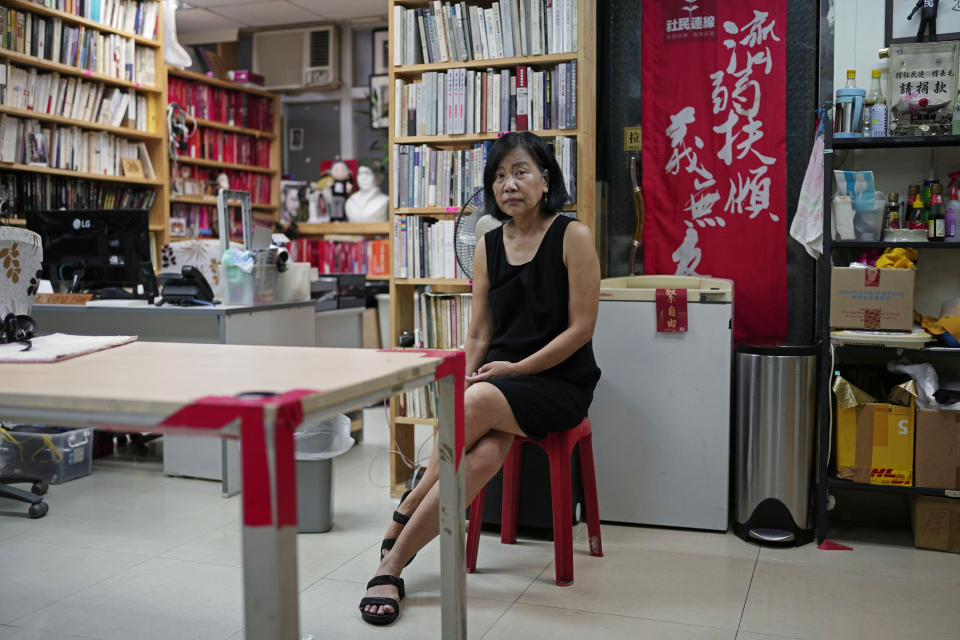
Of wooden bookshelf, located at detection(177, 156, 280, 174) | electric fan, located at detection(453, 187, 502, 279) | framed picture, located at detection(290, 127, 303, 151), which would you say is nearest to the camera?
electric fan, located at detection(453, 187, 502, 279)

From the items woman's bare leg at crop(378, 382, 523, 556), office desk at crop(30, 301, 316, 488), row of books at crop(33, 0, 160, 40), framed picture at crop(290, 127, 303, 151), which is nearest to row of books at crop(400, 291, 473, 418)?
office desk at crop(30, 301, 316, 488)

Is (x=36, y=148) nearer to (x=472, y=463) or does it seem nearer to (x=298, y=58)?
(x=298, y=58)

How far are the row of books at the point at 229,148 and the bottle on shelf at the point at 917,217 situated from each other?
5.24m

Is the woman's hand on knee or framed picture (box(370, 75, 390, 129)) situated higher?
framed picture (box(370, 75, 390, 129))

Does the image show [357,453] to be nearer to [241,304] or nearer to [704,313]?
[241,304]

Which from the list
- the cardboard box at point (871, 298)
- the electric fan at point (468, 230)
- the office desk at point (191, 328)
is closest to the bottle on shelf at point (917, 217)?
the cardboard box at point (871, 298)

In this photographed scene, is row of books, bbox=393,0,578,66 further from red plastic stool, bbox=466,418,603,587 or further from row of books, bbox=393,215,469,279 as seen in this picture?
red plastic stool, bbox=466,418,603,587

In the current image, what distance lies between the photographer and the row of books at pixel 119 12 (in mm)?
5184

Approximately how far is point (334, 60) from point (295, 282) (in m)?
3.44

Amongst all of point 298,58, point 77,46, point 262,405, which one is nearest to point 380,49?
point 298,58

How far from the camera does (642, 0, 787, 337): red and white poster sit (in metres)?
3.14

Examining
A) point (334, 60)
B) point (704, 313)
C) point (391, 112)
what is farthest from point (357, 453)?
point (334, 60)

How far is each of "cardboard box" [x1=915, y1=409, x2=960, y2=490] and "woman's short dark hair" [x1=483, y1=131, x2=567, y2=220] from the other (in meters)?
1.35

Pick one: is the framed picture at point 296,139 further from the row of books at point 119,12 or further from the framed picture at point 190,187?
the row of books at point 119,12
